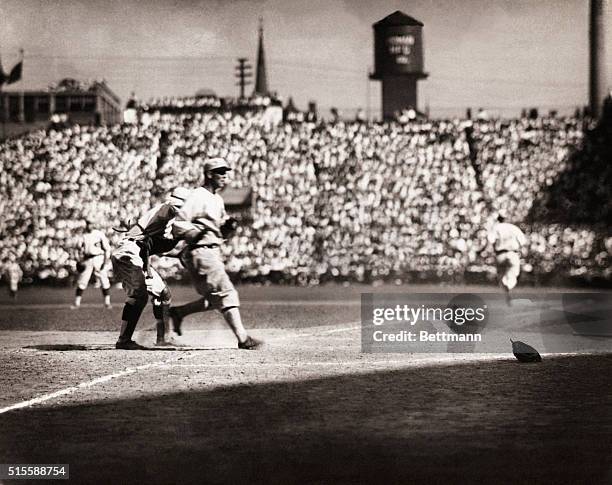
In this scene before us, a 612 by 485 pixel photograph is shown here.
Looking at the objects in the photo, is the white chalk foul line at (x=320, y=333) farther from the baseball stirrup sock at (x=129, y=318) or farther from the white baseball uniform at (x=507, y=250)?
the white baseball uniform at (x=507, y=250)

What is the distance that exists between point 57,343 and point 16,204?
17.0 m

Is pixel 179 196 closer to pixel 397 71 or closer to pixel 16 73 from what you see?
pixel 16 73

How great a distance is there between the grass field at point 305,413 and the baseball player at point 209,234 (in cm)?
48

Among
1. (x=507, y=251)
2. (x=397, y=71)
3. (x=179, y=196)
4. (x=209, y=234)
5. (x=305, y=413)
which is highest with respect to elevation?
(x=397, y=71)

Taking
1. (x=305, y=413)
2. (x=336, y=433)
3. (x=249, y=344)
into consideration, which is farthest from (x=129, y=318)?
(x=336, y=433)

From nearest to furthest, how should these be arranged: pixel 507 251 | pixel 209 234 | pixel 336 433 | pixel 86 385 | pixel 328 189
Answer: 1. pixel 336 433
2. pixel 86 385
3. pixel 209 234
4. pixel 507 251
5. pixel 328 189

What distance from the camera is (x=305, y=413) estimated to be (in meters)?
6.13

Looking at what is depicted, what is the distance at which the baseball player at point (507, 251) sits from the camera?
16.0m

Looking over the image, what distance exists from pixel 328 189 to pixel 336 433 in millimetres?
22958

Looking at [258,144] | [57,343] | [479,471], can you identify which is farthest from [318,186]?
[479,471]

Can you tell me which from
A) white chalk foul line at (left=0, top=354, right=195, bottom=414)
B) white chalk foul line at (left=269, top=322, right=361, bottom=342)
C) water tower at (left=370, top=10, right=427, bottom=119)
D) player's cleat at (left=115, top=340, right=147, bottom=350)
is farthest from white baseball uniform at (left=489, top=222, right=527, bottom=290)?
water tower at (left=370, top=10, right=427, bottom=119)

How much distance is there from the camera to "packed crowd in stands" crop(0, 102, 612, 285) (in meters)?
25.4

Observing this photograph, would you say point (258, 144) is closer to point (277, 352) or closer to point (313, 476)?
point (277, 352)

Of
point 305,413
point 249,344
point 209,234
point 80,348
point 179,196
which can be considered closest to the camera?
point 305,413
